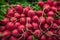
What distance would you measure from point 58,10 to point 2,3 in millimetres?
363

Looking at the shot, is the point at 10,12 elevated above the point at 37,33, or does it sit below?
above

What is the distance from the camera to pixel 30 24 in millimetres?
1093

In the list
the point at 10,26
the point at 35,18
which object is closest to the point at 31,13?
the point at 35,18

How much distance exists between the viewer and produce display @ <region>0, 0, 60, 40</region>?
1.07m

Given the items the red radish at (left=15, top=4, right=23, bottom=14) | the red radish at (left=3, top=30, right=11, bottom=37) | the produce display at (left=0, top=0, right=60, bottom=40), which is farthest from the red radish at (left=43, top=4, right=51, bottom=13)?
the red radish at (left=3, top=30, right=11, bottom=37)

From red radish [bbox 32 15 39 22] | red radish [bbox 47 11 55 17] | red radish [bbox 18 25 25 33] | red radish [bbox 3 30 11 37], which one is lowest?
red radish [bbox 3 30 11 37]

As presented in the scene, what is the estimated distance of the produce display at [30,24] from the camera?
1069mm

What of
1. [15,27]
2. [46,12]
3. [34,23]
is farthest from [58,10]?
[15,27]

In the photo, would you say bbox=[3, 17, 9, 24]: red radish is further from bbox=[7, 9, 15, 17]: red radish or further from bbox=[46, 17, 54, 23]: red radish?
bbox=[46, 17, 54, 23]: red radish

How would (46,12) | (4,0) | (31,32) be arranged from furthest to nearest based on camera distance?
(4,0)
(46,12)
(31,32)

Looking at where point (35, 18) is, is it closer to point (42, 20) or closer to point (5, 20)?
point (42, 20)

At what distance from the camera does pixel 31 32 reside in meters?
1.06

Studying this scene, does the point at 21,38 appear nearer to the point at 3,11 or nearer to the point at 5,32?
the point at 5,32

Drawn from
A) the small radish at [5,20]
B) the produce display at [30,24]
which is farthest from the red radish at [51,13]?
the small radish at [5,20]
